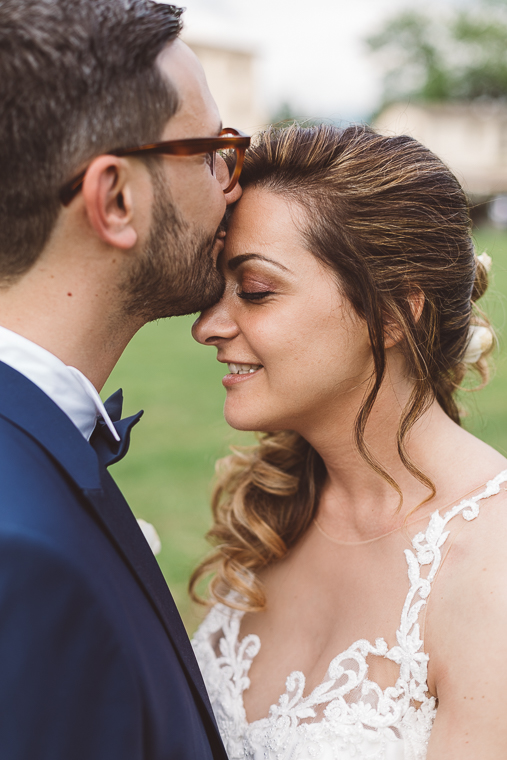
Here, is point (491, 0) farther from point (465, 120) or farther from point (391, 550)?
point (391, 550)

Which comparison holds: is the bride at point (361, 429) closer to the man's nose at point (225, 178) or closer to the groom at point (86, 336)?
the man's nose at point (225, 178)

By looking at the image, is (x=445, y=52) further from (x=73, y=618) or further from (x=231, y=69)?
(x=73, y=618)

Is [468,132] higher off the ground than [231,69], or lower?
lower

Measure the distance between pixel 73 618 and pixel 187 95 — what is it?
4.74ft

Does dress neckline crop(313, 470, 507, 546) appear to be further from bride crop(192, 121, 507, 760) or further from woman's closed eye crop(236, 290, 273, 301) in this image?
woman's closed eye crop(236, 290, 273, 301)

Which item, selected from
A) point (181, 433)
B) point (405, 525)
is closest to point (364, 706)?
point (405, 525)

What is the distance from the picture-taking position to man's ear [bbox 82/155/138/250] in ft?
6.14

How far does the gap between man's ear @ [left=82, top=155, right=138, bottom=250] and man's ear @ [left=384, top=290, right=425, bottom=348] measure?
42.1 inches

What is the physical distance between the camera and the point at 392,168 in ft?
8.48

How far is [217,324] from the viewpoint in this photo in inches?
108

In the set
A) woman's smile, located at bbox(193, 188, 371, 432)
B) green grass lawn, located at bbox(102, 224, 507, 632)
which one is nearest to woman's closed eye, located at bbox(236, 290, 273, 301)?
woman's smile, located at bbox(193, 188, 371, 432)

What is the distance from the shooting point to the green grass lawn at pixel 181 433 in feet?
19.0

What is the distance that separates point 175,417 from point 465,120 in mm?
54879

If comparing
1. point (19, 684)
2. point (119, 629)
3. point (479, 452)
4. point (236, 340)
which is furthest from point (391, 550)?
point (19, 684)
